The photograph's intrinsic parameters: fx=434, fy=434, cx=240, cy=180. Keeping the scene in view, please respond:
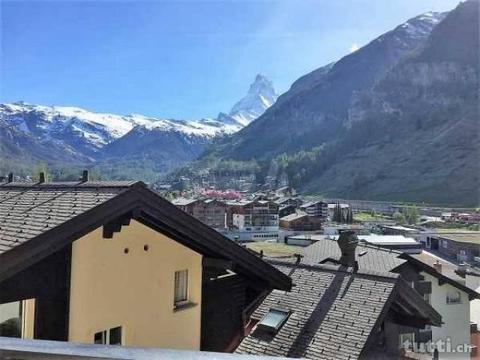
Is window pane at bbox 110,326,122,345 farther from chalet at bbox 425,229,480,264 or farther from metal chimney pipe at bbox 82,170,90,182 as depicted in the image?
chalet at bbox 425,229,480,264

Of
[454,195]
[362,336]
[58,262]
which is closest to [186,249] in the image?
[58,262]

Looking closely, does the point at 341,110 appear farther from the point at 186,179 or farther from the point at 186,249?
the point at 186,249

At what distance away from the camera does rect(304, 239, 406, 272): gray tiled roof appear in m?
12.3

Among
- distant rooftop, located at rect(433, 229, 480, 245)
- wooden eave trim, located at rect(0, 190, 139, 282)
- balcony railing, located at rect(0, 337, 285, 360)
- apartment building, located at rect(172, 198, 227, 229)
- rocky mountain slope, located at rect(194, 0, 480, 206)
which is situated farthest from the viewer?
rocky mountain slope, located at rect(194, 0, 480, 206)

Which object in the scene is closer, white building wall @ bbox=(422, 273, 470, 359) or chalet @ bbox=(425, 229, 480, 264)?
white building wall @ bbox=(422, 273, 470, 359)

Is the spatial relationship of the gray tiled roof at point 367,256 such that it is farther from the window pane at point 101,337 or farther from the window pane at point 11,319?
the window pane at point 11,319

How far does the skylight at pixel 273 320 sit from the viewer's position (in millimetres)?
7459

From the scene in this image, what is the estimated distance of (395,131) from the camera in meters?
119

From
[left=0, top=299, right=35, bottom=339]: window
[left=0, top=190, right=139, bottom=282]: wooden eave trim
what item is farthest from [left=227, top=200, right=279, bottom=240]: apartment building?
[left=0, top=299, right=35, bottom=339]: window

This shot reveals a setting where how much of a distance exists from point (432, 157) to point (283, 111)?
94.0m

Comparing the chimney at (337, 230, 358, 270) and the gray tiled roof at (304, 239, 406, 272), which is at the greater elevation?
the chimney at (337, 230, 358, 270)

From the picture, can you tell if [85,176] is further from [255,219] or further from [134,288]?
[255,219]

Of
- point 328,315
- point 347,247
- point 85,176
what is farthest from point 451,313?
point 85,176

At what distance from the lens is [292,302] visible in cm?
809
